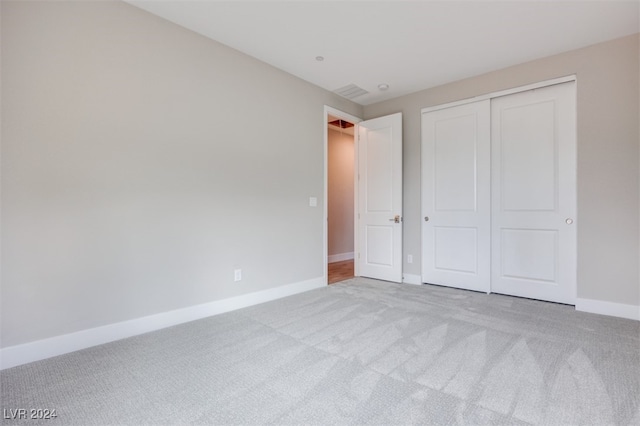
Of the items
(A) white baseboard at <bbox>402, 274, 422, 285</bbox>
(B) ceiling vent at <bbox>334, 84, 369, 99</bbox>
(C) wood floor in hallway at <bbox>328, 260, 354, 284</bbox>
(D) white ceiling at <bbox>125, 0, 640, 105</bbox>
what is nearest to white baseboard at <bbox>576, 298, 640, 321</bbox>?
(A) white baseboard at <bbox>402, 274, 422, 285</bbox>

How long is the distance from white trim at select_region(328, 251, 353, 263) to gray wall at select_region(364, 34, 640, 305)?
12.8 feet

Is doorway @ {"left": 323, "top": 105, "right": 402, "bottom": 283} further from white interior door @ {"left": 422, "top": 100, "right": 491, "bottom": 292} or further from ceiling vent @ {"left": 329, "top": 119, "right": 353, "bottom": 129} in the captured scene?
ceiling vent @ {"left": 329, "top": 119, "right": 353, "bottom": 129}

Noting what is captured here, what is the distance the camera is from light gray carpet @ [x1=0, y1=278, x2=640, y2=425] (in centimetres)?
147

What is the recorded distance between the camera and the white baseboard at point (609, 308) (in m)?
2.75

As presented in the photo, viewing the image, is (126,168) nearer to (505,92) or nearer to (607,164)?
(505,92)

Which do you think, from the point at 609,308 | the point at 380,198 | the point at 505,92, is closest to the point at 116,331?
the point at 380,198

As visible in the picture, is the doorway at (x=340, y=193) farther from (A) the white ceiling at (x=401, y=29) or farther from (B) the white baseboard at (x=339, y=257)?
(A) the white ceiling at (x=401, y=29)

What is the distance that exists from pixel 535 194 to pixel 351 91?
2.58 metres

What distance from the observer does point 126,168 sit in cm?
237

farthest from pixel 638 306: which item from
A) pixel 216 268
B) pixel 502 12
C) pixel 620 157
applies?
pixel 216 268

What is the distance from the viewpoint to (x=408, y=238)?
4.24 metres

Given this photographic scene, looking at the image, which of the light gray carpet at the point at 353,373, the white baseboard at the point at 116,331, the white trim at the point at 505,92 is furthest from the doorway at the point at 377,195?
the light gray carpet at the point at 353,373

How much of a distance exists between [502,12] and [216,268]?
3379 mm

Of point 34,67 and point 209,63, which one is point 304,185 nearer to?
point 209,63
